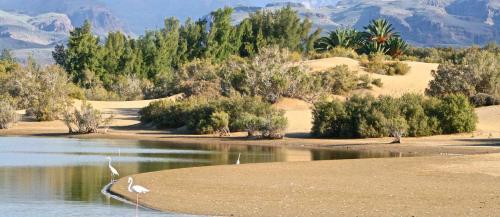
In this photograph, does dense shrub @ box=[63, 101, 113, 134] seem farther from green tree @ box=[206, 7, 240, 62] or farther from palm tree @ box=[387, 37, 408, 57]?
palm tree @ box=[387, 37, 408, 57]

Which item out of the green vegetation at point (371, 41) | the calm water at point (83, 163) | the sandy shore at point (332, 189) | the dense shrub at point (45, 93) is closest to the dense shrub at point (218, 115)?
the calm water at point (83, 163)

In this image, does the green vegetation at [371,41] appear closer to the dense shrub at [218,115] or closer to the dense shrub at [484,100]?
the dense shrub at [484,100]

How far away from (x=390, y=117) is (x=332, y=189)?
886 inches

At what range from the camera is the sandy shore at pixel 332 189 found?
2109cm

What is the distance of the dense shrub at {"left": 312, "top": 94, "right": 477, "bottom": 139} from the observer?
4666 centimetres

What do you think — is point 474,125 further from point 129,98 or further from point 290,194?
point 129,98

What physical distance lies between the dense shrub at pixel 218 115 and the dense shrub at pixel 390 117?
264 centimetres

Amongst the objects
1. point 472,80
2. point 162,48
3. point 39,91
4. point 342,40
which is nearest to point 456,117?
point 472,80

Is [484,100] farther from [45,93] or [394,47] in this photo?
[394,47]

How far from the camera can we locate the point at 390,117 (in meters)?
46.6

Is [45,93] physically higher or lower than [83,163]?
higher

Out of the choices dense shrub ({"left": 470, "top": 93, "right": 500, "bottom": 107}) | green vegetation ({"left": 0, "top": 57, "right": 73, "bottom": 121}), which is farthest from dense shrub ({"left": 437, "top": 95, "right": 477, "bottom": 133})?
green vegetation ({"left": 0, "top": 57, "right": 73, "bottom": 121})

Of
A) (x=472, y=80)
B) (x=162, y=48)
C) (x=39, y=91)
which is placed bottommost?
(x=39, y=91)

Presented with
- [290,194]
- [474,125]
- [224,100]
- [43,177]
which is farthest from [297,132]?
[290,194]
